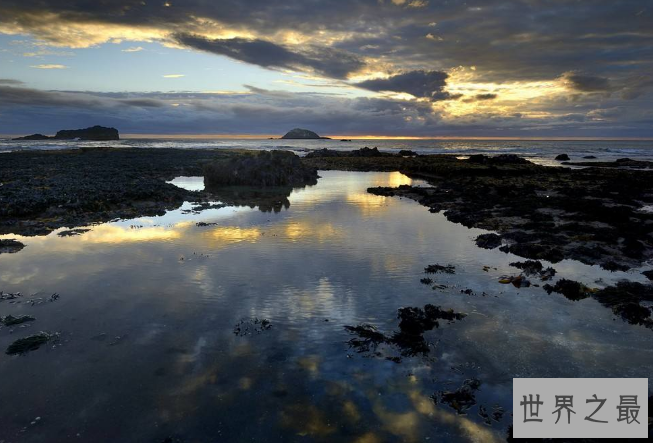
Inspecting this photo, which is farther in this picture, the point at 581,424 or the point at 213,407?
the point at 213,407

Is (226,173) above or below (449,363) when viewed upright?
above

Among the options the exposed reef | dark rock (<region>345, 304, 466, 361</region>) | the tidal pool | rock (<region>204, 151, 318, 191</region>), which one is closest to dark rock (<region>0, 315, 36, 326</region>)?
the tidal pool

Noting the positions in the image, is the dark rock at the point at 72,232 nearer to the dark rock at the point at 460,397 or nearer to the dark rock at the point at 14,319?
the dark rock at the point at 14,319

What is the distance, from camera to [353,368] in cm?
773

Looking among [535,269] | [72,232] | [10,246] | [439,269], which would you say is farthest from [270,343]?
[72,232]

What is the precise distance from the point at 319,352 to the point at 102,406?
13.6 ft

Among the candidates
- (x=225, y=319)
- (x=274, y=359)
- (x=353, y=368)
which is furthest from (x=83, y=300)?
(x=353, y=368)

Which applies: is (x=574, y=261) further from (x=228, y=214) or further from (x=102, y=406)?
(x=228, y=214)

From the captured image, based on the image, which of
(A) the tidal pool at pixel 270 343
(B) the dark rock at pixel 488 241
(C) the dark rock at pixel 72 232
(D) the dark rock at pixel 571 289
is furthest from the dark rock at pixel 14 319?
(B) the dark rock at pixel 488 241

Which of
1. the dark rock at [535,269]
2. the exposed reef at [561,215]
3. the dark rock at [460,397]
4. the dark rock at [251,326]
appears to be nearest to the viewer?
the dark rock at [460,397]

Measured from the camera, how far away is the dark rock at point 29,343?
816cm

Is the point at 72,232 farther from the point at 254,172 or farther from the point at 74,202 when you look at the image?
the point at 254,172

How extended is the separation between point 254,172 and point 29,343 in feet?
101

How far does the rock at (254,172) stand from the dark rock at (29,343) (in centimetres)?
2752
